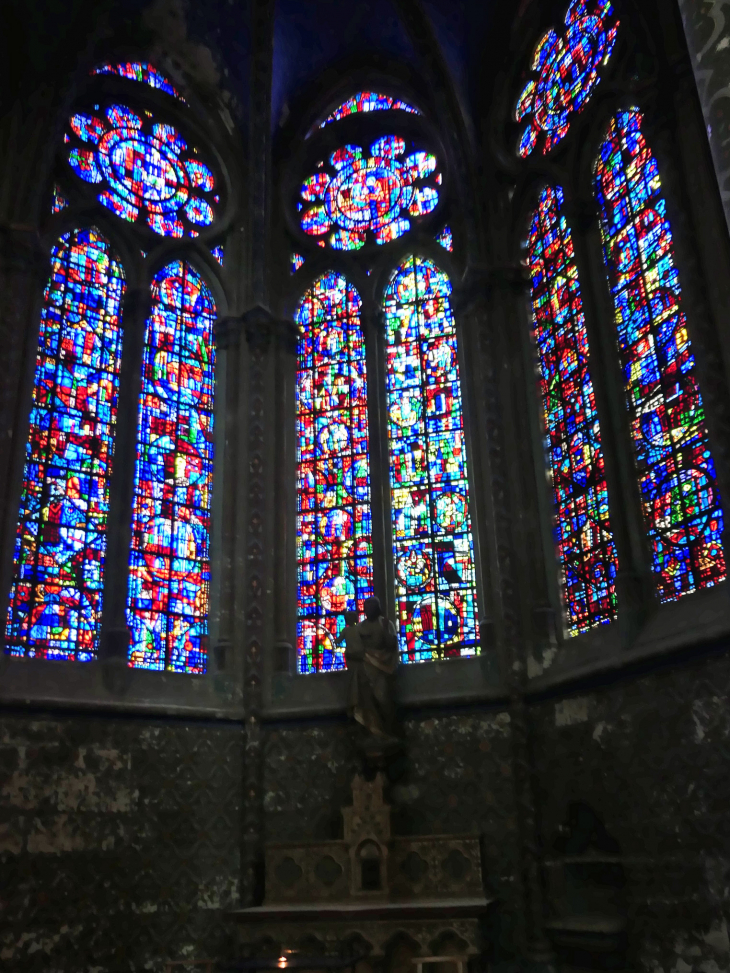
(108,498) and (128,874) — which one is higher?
(108,498)

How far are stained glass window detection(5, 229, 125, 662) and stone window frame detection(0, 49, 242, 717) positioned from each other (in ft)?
0.50

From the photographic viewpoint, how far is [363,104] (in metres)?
15.0

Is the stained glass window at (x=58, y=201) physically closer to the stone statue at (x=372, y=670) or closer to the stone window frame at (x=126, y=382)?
the stone window frame at (x=126, y=382)

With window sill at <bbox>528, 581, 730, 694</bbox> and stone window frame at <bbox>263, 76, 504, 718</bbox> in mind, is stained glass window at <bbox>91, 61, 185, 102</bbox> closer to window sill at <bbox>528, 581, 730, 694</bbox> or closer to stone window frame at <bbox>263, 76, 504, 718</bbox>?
stone window frame at <bbox>263, 76, 504, 718</bbox>

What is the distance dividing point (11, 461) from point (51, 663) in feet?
7.53

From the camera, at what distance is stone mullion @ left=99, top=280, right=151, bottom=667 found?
11.2 metres

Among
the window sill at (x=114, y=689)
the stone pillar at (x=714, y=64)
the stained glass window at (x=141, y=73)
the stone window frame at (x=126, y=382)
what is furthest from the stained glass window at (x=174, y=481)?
the stone pillar at (x=714, y=64)

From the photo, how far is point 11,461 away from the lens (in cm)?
1112

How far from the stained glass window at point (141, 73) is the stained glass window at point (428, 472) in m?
4.36

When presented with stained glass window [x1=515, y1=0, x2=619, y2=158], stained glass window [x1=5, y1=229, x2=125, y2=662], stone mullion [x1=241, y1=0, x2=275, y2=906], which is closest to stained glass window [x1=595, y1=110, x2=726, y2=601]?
stained glass window [x1=515, y1=0, x2=619, y2=158]

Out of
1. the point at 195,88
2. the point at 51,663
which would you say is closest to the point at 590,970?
the point at 51,663

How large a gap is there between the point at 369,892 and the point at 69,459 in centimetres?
601

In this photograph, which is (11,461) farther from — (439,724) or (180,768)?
(439,724)

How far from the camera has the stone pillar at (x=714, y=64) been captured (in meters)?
3.19
